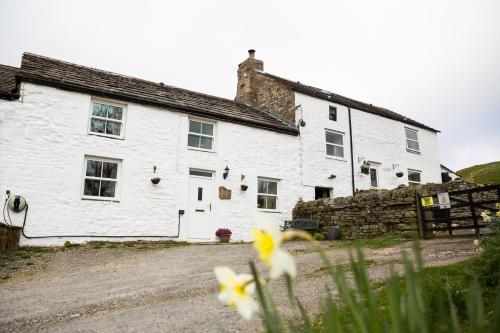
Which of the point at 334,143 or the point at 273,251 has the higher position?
the point at 334,143

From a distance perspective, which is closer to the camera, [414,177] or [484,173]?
[414,177]

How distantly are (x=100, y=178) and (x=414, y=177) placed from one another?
16.9 meters

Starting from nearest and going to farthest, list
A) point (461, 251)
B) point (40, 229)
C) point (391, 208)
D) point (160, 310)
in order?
point (160, 310) < point (461, 251) < point (40, 229) < point (391, 208)

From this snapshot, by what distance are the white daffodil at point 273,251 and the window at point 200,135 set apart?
43.2 feet

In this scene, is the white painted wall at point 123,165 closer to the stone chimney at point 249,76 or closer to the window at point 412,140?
the stone chimney at point 249,76

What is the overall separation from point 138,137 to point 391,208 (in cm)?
904

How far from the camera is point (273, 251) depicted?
688mm

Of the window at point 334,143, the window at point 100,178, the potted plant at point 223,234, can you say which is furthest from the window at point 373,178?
the window at point 100,178

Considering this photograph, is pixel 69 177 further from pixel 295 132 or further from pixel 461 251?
pixel 461 251

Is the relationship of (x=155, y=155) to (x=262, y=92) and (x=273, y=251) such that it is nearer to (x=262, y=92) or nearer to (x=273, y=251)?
(x=262, y=92)

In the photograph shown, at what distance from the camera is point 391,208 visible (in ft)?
39.2

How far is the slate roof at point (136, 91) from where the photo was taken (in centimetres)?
1166

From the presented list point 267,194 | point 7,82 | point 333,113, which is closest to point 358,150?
point 333,113

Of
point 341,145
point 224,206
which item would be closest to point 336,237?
point 224,206
